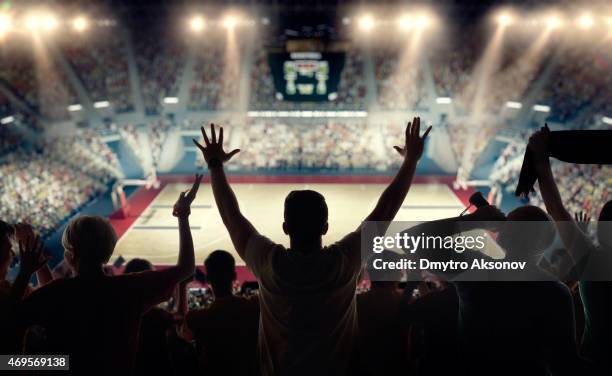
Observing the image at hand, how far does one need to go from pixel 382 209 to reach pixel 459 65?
25.7 meters

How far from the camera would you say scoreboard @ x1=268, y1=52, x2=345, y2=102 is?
1455 centimetres

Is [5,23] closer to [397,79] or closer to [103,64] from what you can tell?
[103,64]

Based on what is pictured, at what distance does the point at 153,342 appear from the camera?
98.2 inches

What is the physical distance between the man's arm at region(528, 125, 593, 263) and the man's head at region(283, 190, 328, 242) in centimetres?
125

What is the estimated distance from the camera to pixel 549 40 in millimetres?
23344

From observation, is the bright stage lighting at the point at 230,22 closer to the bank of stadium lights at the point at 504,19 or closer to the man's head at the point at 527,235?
the bank of stadium lights at the point at 504,19

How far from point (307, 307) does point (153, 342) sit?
144 centimetres

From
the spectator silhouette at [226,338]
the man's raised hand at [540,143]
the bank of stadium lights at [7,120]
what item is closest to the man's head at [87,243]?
the spectator silhouette at [226,338]

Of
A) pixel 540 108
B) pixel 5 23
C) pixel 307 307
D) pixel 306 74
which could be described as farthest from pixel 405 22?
pixel 307 307

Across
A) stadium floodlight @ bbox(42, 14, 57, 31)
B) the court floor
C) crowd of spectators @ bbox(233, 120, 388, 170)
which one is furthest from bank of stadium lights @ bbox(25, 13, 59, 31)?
crowd of spectators @ bbox(233, 120, 388, 170)

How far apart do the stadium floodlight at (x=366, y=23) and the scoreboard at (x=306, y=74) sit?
29.7ft

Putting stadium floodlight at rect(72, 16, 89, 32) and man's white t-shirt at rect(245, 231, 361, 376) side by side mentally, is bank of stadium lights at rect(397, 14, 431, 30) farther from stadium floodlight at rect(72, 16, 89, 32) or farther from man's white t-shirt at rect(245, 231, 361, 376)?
man's white t-shirt at rect(245, 231, 361, 376)

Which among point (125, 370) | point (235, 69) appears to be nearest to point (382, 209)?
point (125, 370)

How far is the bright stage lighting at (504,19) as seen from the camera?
70.6 ft
